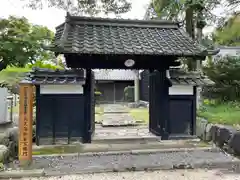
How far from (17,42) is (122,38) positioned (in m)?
4.76

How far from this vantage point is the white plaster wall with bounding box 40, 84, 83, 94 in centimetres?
694

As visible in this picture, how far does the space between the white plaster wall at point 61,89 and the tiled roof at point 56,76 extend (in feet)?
0.54

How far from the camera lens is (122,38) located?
7641 mm

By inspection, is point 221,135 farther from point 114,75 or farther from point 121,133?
point 114,75

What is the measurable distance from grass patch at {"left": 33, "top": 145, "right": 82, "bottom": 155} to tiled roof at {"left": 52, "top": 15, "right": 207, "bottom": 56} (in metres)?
2.47

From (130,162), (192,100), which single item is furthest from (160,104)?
(130,162)

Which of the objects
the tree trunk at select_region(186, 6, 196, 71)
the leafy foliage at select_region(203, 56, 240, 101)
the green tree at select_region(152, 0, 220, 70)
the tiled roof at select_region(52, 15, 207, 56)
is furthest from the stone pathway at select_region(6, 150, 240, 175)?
the green tree at select_region(152, 0, 220, 70)

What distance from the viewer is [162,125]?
7.53 metres

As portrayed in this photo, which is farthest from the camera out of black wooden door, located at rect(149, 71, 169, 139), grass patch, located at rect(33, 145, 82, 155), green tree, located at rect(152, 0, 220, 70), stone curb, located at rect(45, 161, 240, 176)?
green tree, located at rect(152, 0, 220, 70)

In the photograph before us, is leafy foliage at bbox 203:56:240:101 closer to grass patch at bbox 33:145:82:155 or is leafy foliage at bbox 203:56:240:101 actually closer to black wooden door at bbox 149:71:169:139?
black wooden door at bbox 149:71:169:139

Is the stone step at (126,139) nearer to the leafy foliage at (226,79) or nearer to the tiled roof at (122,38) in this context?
the tiled roof at (122,38)

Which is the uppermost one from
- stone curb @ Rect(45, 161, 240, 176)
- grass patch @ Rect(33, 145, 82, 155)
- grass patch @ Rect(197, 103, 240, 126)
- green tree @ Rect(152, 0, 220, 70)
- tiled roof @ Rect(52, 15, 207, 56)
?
green tree @ Rect(152, 0, 220, 70)

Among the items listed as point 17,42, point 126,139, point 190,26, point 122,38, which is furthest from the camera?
point 190,26

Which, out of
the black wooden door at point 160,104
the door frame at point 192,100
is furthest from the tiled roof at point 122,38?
the door frame at point 192,100
